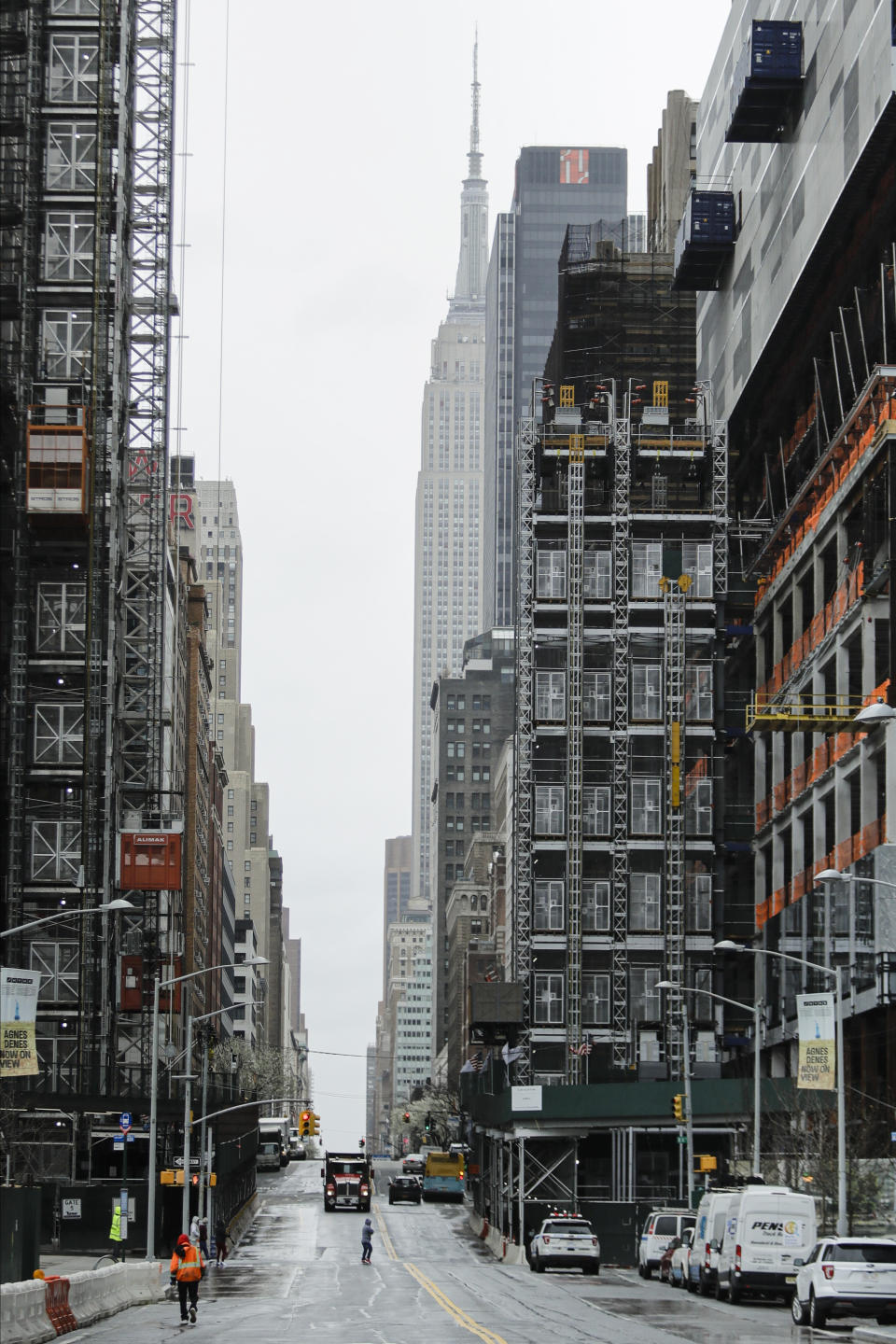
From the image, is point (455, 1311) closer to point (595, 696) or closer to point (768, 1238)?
point (768, 1238)

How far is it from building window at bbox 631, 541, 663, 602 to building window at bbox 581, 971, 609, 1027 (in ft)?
61.0

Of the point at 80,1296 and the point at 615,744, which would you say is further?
the point at 615,744

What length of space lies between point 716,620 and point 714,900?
13.6 m

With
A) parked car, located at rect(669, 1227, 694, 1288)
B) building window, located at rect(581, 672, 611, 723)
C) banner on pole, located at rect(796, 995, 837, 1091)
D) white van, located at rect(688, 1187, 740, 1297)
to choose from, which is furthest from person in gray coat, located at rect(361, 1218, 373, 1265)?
building window, located at rect(581, 672, 611, 723)

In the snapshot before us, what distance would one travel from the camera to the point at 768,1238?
4366 cm

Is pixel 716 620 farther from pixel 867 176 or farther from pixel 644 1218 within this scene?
pixel 644 1218

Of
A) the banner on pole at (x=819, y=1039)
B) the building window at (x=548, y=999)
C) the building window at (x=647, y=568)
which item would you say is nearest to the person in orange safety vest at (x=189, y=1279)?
the banner on pole at (x=819, y=1039)

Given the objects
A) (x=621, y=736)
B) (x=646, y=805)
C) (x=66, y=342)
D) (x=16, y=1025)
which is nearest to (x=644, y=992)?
(x=646, y=805)

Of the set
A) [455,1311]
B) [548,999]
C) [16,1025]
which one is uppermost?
[548,999]

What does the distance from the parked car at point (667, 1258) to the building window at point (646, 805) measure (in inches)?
1612

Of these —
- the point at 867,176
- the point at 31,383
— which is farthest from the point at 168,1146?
the point at 867,176

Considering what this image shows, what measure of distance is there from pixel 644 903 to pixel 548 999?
6.47 m

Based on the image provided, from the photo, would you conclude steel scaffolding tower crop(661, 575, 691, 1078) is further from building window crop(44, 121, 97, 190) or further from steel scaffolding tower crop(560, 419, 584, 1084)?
building window crop(44, 121, 97, 190)

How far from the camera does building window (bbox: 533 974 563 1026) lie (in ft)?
315
